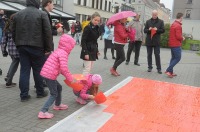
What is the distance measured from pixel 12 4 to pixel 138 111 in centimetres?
2676

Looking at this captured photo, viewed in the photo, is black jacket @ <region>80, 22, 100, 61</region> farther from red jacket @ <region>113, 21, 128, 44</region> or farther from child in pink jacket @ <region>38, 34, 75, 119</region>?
child in pink jacket @ <region>38, 34, 75, 119</region>

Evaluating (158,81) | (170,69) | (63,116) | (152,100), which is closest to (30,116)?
(63,116)

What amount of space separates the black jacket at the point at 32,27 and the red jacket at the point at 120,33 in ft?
11.4

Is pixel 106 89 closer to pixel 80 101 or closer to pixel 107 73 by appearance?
pixel 80 101

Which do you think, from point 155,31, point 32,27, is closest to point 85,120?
point 32,27

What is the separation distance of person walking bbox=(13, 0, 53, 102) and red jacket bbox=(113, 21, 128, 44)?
3363 mm

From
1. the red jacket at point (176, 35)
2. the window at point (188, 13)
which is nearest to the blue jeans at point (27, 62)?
the red jacket at point (176, 35)

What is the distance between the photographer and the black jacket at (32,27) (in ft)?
16.9

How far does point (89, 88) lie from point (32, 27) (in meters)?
1.52

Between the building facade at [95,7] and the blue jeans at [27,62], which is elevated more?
the building facade at [95,7]

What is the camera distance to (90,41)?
22.9 ft

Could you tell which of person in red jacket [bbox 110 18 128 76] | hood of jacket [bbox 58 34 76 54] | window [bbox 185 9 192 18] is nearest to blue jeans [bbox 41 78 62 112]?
hood of jacket [bbox 58 34 76 54]

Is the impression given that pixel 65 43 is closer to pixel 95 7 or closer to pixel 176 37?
pixel 176 37

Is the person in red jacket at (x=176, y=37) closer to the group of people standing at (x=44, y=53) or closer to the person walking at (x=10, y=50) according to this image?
the group of people standing at (x=44, y=53)
